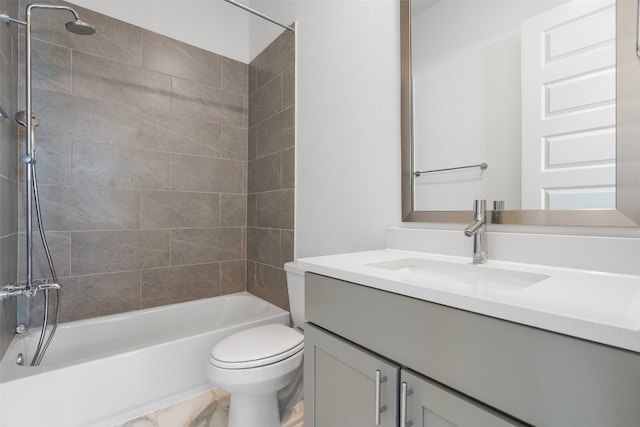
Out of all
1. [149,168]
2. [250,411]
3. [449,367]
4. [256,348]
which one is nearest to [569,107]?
[449,367]

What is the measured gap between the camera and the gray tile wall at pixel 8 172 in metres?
1.35

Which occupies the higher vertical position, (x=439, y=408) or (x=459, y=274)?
(x=459, y=274)

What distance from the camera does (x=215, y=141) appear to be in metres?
2.29

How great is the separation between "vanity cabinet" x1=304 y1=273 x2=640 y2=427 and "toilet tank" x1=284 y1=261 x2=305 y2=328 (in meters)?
0.61

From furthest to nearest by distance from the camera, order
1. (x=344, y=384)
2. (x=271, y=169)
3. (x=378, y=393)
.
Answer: (x=271, y=169) → (x=344, y=384) → (x=378, y=393)

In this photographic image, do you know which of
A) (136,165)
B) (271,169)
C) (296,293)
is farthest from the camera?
(271,169)

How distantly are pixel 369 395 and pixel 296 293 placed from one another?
88 centimetres

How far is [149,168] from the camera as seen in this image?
203 cm

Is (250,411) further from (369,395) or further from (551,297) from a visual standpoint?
(551,297)

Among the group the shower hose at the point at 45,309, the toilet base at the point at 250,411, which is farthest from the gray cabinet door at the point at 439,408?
the shower hose at the point at 45,309

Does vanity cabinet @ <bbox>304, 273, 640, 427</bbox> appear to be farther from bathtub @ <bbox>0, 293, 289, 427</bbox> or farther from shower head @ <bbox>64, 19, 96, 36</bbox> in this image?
shower head @ <bbox>64, 19, 96, 36</bbox>

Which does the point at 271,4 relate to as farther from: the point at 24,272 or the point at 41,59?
the point at 24,272

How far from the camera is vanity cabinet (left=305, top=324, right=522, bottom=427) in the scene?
60 cm

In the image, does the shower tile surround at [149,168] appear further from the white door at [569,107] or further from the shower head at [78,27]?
the white door at [569,107]
